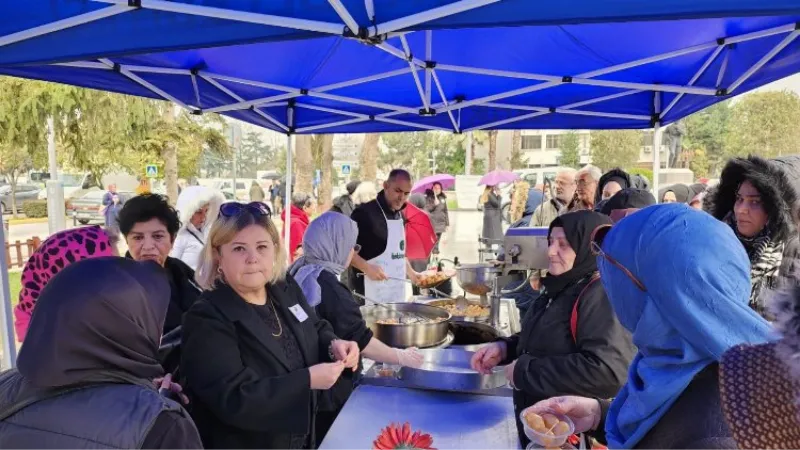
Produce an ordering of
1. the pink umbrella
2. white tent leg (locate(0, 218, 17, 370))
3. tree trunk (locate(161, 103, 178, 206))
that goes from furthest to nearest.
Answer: tree trunk (locate(161, 103, 178, 206)) < the pink umbrella < white tent leg (locate(0, 218, 17, 370))

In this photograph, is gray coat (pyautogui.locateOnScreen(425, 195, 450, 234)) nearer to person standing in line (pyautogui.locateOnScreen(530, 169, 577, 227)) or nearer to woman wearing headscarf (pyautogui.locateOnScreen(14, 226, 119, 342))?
person standing in line (pyautogui.locateOnScreen(530, 169, 577, 227))

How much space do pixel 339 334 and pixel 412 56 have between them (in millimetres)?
1557

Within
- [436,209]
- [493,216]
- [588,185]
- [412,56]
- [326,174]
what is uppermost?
[412,56]

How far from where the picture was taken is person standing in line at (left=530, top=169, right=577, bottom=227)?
5.13m

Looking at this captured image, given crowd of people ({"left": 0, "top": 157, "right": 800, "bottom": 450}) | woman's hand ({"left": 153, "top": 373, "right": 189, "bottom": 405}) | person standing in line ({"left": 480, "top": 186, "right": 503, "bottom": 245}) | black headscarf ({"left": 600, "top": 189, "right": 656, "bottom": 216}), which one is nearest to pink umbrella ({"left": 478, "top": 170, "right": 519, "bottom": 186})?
person standing in line ({"left": 480, "top": 186, "right": 503, "bottom": 245})

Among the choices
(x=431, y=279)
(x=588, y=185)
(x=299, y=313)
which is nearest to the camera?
(x=299, y=313)

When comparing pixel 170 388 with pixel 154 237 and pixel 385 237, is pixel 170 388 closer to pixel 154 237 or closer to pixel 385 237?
pixel 154 237

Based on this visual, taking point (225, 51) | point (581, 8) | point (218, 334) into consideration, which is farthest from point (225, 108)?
point (581, 8)

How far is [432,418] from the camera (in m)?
1.75

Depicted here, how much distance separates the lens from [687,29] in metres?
2.77

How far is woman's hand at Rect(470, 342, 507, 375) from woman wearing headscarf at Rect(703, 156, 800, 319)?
1.18 meters

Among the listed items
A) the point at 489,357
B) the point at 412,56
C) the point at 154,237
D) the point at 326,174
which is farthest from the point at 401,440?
the point at 326,174

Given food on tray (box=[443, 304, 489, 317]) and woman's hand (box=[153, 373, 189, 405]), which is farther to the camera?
food on tray (box=[443, 304, 489, 317])

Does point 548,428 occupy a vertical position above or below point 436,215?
below
